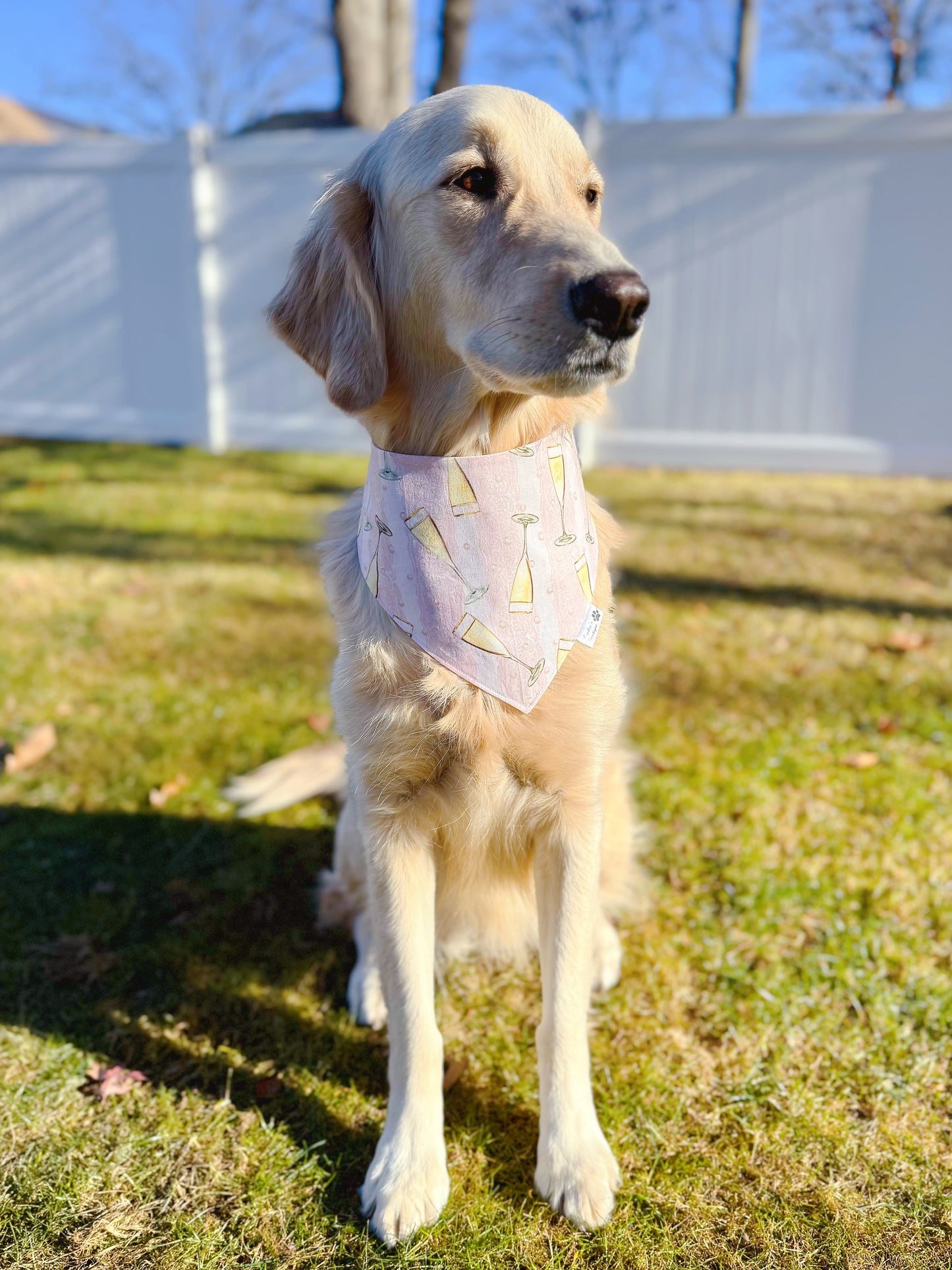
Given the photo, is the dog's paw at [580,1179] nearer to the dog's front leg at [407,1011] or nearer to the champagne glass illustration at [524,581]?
the dog's front leg at [407,1011]

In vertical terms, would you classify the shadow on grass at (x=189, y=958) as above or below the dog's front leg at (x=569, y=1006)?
below

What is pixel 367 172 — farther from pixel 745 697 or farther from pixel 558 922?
pixel 745 697

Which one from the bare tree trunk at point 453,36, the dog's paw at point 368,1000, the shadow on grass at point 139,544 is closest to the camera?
the dog's paw at point 368,1000

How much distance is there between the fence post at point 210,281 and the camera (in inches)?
324

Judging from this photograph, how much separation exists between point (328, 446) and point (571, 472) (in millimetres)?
7049

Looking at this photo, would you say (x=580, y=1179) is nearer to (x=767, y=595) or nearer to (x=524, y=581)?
(x=524, y=581)

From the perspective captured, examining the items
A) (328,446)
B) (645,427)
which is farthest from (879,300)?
(328,446)

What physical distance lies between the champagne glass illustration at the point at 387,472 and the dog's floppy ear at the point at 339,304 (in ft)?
0.34

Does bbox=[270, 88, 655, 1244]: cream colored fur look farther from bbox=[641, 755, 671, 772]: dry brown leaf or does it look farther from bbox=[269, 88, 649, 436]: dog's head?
bbox=[641, 755, 671, 772]: dry brown leaf

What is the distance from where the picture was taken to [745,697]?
3.76 meters

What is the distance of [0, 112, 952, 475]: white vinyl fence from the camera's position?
23.5 feet

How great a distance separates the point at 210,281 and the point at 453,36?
3641mm

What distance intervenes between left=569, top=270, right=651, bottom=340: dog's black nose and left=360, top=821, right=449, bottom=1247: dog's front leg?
1001 millimetres

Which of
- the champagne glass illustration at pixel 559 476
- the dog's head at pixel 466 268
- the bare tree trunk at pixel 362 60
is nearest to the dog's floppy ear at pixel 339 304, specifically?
the dog's head at pixel 466 268
